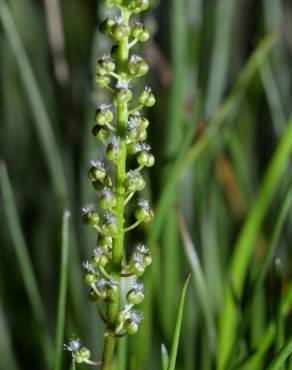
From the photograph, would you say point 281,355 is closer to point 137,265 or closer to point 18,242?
point 137,265

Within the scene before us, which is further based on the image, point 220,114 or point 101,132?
point 220,114

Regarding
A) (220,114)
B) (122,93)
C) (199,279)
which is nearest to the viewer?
(122,93)

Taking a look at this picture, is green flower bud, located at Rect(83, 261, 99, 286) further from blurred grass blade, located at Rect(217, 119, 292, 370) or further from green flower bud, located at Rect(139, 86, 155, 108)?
blurred grass blade, located at Rect(217, 119, 292, 370)

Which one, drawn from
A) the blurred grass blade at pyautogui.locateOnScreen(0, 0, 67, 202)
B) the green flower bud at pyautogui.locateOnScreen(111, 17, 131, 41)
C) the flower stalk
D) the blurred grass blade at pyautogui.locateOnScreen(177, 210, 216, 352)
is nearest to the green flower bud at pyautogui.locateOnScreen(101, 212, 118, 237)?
Answer: the flower stalk

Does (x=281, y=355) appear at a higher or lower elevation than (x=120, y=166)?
lower

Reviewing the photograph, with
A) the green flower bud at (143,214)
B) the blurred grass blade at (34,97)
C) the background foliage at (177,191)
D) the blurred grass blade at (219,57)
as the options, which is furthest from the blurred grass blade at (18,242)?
the blurred grass blade at (219,57)

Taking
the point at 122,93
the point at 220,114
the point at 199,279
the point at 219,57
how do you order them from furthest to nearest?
the point at 219,57 → the point at 220,114 → the point at 199,279 → the point at 122,93

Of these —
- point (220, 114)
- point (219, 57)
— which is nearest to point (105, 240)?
point (220, 114)
